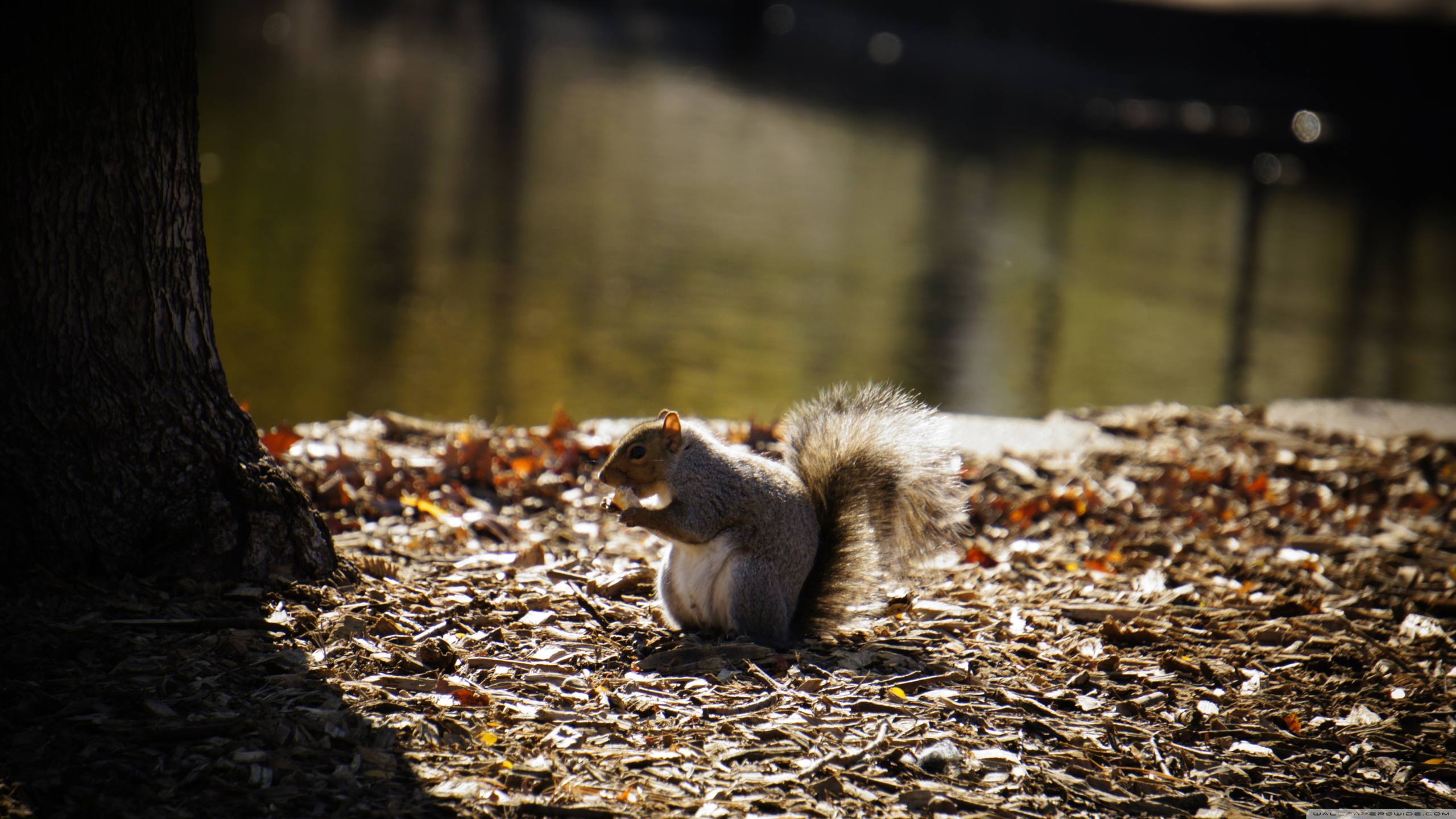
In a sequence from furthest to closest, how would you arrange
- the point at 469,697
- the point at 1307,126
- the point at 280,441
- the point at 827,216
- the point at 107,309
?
1. the point at 1307,126
2. the point at 827,216
3. the point at 280,441
4. the point at 107,309
5. the point at 469,697

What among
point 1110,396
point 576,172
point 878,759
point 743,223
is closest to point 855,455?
point 878,759

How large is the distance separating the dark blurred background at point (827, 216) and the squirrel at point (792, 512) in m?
4.23

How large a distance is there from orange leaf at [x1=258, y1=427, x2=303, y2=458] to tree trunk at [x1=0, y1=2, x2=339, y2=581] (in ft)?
5.05

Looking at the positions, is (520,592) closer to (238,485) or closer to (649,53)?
(238,485)

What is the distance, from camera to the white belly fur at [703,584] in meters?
3.47

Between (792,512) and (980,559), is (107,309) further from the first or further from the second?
(980,559)

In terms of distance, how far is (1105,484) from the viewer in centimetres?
577

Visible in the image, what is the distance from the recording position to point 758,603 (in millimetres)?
3467

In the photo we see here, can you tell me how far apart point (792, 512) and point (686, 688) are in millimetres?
670

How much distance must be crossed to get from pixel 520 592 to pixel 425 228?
9367 mm

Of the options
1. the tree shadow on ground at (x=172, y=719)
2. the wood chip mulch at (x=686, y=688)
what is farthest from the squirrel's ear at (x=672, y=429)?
the tree shadow on ground at (x=172, y=719)

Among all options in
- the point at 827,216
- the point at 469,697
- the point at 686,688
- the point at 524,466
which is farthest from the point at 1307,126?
the point at 469,697

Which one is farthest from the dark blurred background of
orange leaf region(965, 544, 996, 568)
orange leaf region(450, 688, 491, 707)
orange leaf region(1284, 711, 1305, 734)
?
orange leaf region(1284, 711, 1305, 734)

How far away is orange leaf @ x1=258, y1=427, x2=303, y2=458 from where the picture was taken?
16.0ft
